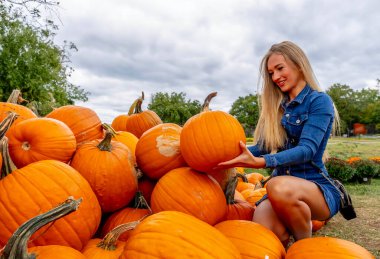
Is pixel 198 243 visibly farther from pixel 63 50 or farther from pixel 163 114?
pixel 163 114

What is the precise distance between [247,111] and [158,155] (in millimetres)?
58869

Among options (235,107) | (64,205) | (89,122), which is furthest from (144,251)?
(235,107)

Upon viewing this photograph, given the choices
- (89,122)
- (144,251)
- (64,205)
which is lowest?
(144,251)

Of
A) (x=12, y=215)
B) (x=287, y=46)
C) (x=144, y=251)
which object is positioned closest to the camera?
(x=144, y=251)

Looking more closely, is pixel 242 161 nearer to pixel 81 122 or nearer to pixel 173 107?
pixel 81 122

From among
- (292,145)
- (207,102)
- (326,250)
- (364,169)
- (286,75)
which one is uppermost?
(286,75)

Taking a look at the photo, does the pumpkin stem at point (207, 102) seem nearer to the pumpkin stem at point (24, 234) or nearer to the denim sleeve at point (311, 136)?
the denim sleeve at point (311, 136)

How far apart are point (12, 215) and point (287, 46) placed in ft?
7.31

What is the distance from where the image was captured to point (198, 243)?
4.41 ft

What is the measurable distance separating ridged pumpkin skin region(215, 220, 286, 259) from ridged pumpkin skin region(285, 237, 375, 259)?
0.27ft

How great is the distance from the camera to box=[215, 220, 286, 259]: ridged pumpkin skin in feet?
5.35

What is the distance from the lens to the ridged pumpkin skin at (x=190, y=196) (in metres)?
1.96

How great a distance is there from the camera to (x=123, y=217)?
6.94 feet

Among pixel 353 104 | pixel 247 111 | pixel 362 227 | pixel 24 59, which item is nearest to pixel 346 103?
pixel 353 104
